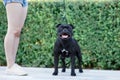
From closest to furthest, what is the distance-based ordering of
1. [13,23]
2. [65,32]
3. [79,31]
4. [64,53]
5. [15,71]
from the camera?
[13,23] < [65,32] < [15,71] < [64,53] < [79,31]

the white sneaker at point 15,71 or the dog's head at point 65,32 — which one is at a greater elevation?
the dog's head at point 65,32

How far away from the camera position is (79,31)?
7.90 meters

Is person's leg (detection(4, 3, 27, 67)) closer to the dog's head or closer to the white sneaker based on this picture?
the white sneaker

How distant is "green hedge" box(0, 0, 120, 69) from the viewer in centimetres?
776

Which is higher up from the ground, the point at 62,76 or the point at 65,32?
the point at 65,32

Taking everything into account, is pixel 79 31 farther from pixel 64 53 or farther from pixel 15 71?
pixel 15 71

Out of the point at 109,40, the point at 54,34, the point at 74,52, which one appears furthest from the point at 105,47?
the point at 74,52

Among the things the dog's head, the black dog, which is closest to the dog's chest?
the black dog

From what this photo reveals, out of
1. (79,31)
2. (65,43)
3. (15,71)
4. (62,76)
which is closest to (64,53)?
(65,43)

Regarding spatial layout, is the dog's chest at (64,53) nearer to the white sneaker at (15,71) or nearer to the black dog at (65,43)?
the black dog at (65,43)

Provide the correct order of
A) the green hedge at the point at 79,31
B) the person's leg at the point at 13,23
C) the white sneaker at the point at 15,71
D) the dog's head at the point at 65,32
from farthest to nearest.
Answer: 1. the green hedge at the point at 79,31
2. the white sneaker at the point at 15,71
3. the dog's head at the point at 65,32
4. the person's leg at the point at 13,23

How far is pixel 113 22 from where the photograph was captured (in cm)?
774

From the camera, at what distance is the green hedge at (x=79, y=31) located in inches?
306

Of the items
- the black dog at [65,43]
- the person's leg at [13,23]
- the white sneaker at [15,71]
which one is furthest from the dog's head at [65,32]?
the white sneaker at [15,71]
